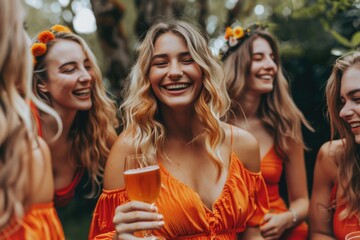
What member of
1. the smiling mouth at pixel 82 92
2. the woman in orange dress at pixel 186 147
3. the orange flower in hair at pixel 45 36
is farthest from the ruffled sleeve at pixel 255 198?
the orange flower in hair at pixel 45 36

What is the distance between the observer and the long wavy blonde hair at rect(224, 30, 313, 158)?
4648mm

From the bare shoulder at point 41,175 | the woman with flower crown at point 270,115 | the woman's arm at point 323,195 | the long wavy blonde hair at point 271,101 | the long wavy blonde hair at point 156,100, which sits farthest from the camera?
the long wavy blonde hair at point 271,101

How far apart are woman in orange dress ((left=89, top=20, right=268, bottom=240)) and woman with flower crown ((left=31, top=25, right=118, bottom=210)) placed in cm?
86

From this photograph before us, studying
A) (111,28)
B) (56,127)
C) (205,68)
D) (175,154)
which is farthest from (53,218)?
(111,28)

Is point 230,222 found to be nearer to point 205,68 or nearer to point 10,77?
point 205,68

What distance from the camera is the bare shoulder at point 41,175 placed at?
186cm

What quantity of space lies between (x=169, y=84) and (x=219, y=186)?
77 cm

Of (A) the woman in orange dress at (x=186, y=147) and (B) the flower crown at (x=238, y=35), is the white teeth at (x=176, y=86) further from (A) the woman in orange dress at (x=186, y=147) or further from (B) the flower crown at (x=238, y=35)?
(B) the flower crown at (x=238, y=35)

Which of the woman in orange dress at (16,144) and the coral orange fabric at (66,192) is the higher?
the woman in orange dress at (16,144)

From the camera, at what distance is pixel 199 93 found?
3.28 meters

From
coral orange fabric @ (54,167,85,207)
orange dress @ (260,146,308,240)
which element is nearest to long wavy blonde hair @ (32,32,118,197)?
coral orange fabric @ (54,167,85,207)

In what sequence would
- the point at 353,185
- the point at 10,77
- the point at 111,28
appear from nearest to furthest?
the point at 10,77 → the point at 353,185 → the point at 111,28

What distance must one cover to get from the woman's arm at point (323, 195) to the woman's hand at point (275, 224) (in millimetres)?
486

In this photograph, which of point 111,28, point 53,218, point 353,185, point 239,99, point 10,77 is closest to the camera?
point 10,77
